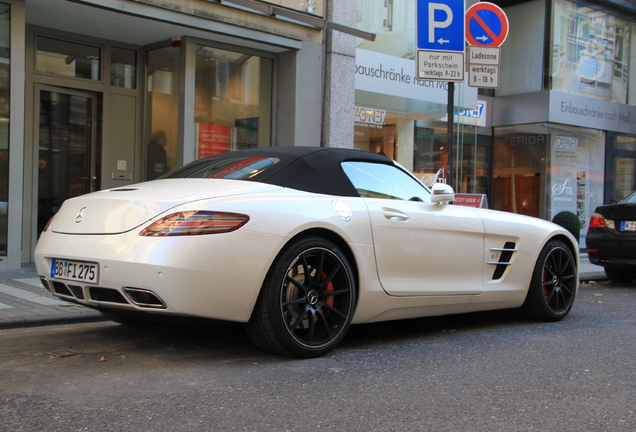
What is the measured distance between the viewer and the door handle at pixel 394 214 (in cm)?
474

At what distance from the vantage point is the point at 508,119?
51.2 feet

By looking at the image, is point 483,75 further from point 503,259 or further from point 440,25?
point 503,259

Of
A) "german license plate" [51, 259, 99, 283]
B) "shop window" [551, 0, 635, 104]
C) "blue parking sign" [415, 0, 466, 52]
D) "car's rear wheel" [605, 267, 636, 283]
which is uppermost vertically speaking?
"shop window" [551, 0, 635, 104]

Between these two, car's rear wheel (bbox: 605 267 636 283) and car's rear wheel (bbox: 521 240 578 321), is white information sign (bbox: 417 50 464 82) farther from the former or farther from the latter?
car's rear wheel (bbox: 605 267 636 283)

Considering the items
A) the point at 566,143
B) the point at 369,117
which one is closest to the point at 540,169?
the point at 566,143

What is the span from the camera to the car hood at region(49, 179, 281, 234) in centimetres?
395

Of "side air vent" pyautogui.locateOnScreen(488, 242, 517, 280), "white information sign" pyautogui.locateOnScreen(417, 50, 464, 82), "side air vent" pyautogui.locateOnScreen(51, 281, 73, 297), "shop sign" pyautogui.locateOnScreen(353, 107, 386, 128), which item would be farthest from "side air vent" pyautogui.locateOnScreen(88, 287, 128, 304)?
"shop sign" pyautogui.locateOnScreen(353, 107, 386, 128)

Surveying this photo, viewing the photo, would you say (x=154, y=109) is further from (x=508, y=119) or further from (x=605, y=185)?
(x=605, y=185)

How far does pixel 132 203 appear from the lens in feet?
13.2

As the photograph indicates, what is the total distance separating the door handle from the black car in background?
555 centimetres

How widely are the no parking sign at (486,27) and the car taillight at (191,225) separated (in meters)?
6.32

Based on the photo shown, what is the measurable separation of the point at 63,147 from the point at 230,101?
8.28 feet

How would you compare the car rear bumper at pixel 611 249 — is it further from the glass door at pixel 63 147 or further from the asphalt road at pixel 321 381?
the glass door at pixel 63 147

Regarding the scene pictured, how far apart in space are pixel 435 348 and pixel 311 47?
727cm
